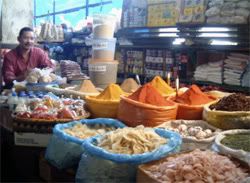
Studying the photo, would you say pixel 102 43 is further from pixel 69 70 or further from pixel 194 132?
pixel 194 132

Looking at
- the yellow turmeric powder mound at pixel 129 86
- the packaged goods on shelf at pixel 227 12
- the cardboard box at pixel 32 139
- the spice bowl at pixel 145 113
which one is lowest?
the cardboard box at pixel 32 139

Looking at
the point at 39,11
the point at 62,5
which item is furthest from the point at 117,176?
the point at 39,11

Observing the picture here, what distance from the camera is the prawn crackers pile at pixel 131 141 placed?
1.72 m

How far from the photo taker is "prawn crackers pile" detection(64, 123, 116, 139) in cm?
209

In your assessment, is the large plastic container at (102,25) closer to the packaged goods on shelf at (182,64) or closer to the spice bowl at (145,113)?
the packaged goods on shelf at (182,64)

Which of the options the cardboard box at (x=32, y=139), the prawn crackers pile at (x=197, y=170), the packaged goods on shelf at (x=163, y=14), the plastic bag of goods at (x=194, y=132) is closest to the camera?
the prawn crackers pile at (x=197, y=170)

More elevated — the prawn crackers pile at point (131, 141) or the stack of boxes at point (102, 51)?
the stack of boxes at point (102, 51)

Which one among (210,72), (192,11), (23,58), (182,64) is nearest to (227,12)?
(192,11)

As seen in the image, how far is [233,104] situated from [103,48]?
5.59ft

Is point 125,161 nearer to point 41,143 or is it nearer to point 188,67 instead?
point 41,143

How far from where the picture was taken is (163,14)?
4.52 m

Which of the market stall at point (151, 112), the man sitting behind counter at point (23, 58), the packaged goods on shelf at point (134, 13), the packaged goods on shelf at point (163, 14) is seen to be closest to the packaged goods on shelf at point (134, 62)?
the market stall at point (151, 112)

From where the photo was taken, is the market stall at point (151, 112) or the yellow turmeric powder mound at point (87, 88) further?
the yellow turmeric powder mound at point (87, 88)

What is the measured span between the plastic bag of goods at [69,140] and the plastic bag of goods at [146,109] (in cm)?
9
